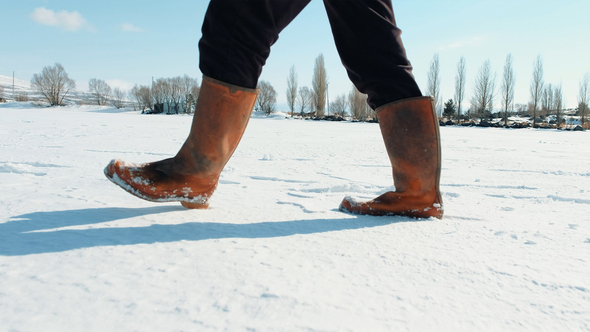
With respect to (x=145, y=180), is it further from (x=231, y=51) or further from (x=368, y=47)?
(x=368, y=47)

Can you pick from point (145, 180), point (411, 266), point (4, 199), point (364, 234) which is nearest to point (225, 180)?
point (145, 180)

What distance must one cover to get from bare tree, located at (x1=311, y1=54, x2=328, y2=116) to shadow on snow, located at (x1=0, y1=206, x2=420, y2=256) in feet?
96.3

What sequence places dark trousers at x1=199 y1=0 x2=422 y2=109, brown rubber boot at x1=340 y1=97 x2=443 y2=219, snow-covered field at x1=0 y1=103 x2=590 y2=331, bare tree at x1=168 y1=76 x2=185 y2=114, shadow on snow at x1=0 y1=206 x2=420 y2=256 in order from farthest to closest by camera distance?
bare tree at x1=168 y1=76 x2=185 y2=114 → brown rubber boot at x1=340 y1=97 x2=443 y2=219 → dark trousers at x1=199 y1=0 x2=422 y2=109 → shadow on snow at x1=0 y1=206 x2=420 y2=256 → snow-covered field at x1=0 y1=103 x2=590 y2=331

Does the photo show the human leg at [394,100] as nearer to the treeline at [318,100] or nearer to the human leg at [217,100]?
the human leg at [217,100]

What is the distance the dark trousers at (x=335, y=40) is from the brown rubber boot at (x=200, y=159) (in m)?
0.04

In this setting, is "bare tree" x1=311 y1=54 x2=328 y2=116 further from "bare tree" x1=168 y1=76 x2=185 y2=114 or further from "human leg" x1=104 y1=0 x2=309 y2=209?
"human leg" x1=104 y1=0 x2=309 y2=209

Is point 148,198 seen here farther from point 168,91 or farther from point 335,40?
point 168,91

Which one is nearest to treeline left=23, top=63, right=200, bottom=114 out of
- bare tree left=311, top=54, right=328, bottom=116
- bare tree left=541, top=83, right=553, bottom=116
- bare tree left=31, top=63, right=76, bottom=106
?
bare tree left=31, top=63, right=76, bottom=106

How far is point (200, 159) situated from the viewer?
846mm

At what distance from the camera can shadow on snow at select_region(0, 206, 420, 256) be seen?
565 millimetres

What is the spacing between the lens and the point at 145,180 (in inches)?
32.3

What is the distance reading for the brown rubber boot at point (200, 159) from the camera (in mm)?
809

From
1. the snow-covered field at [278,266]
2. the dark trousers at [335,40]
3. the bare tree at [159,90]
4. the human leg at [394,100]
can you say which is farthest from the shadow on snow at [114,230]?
the bare tree at [159,90]

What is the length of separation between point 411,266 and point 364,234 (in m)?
0.18
